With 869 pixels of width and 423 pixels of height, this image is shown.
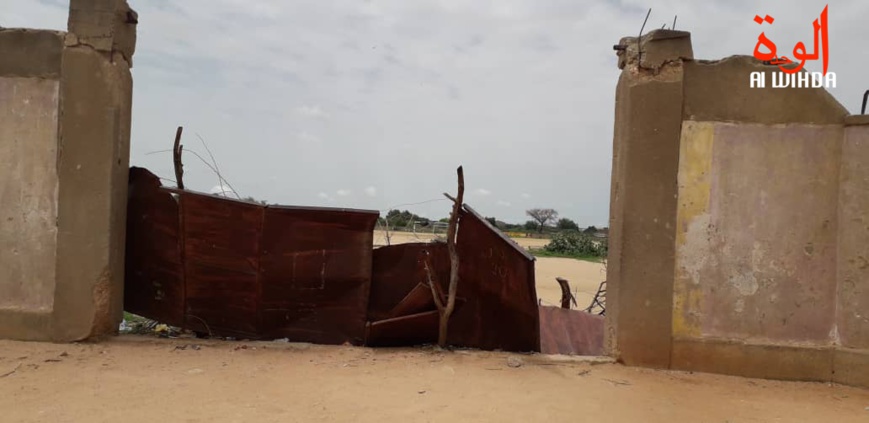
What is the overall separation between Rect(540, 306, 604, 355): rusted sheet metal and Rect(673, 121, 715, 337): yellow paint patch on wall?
1.34m

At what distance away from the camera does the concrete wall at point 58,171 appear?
193 inches

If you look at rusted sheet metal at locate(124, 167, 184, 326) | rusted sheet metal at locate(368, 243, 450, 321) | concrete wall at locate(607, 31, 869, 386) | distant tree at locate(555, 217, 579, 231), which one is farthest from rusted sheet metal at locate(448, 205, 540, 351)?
distant tree at locate(555, 217, 579, 231)

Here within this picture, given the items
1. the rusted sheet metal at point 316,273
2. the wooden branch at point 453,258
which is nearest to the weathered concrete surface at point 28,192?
the rusted sheet metal at point 316,273

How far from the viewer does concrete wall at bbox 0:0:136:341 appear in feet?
16.1

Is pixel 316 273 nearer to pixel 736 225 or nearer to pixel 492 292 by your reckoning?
pixel 492 292

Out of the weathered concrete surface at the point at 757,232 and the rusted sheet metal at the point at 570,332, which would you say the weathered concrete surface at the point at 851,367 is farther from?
the rusted sheet metal at the point at 570,332

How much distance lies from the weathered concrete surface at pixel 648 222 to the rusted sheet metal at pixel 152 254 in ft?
13.2

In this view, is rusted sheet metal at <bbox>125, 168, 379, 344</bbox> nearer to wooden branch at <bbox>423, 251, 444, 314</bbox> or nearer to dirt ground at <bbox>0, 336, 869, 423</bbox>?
dirt ground at <bbox>0, 336, 869, 423</bbox>

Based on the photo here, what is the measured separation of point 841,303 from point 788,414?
4.22 feet

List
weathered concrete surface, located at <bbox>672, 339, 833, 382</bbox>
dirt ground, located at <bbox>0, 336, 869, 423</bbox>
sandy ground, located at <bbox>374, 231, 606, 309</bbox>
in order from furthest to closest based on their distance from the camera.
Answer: sandy ground, located at <bbox>374, 231, 606, 309</bbox> < weathered concrete surface, located at <bbox>672, 339, 833, 382</bbox> < dirt ground, located at <bbox>0, 336, 869, 423</bbox>

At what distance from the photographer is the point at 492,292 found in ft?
16.6

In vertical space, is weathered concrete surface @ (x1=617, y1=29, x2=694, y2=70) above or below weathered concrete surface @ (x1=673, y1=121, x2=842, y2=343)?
above

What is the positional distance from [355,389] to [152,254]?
262 cm

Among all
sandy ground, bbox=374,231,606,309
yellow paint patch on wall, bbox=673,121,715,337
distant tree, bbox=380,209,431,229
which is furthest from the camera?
sandy ground, bbox=374,231,606,309
